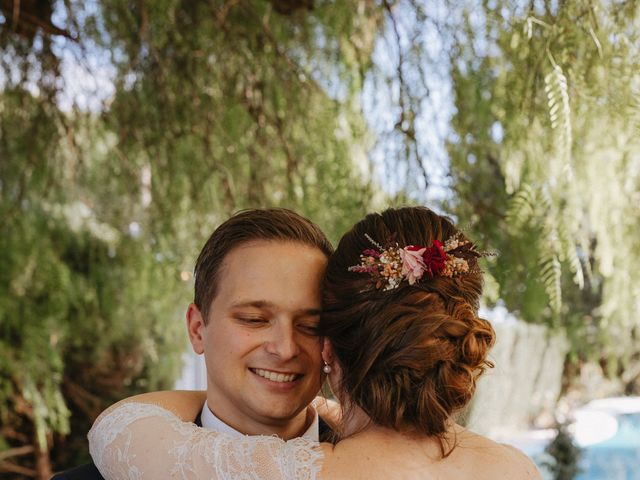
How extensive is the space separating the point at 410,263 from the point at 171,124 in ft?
6.26

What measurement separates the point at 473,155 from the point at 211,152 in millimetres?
877

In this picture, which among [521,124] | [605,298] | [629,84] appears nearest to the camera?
[629,84]

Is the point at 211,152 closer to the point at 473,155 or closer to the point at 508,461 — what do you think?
the point at 473,155

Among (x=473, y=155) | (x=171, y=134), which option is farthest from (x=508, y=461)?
(x=171, y=134)

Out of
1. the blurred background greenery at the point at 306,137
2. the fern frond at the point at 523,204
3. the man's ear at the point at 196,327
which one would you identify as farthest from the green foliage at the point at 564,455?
the man's ear at the point at 196,327

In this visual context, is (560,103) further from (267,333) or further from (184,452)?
(184,452)

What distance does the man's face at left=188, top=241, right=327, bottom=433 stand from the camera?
1.62 m

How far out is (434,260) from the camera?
4.95 feet

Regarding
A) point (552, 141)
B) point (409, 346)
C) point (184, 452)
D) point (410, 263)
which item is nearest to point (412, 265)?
point (410, 263)

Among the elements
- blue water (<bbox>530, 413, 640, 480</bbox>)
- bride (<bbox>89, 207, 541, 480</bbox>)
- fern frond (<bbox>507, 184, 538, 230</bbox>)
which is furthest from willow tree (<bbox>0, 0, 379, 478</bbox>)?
blue water (<bbox>530, 413, 640, 480</bbox>)

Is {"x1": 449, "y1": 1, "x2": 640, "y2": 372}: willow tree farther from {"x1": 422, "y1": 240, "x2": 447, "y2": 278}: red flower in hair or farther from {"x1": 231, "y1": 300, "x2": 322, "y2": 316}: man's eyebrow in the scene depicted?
{"x1": 231, "y1": 300, "x2": 322, "y2": 316}: man's eyebrow

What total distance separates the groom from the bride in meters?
0.06

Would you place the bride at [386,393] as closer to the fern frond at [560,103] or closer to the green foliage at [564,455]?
the fern frond at [560,103]

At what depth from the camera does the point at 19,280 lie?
3.56 meters
